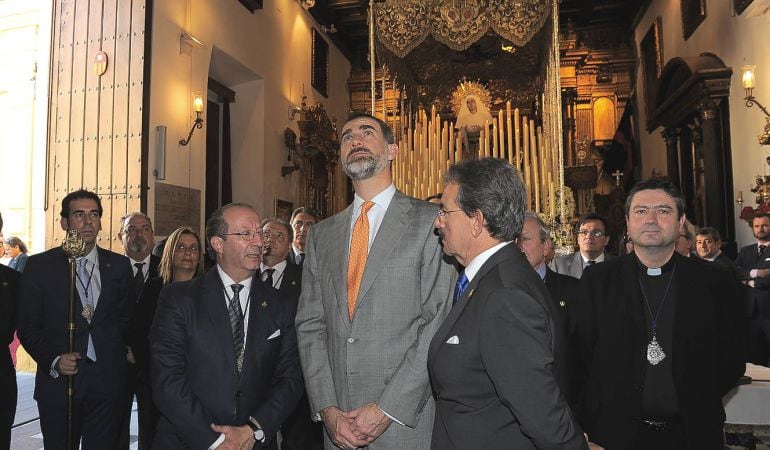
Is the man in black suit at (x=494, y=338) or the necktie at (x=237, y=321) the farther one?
the necktie at (x=237, y=321)

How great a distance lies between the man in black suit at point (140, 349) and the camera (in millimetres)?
3611

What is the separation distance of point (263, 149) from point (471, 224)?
8469 mm

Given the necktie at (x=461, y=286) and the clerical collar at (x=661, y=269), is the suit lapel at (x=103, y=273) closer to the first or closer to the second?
the necktie at (x=461, y=286)

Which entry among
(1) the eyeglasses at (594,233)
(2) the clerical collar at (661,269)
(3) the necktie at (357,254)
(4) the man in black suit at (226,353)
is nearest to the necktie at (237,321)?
(4) the man in black suit at (226,353)

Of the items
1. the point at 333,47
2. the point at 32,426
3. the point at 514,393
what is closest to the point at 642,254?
the point at 514,393

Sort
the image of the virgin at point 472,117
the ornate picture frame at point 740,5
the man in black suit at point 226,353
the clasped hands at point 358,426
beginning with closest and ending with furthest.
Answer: the clasped hands at point 358,426 < the man in black suit at point 226,353 < the ornate picture frame at point 740,5 < the image of the virgin at point 472,117

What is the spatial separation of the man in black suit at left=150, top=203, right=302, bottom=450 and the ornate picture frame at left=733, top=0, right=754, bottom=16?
726cm

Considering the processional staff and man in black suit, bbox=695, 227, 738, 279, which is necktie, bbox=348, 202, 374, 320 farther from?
man in black suit, bbox=695, 227, 738, 279

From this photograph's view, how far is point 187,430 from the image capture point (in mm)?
2221

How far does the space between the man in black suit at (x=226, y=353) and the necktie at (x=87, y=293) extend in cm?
96

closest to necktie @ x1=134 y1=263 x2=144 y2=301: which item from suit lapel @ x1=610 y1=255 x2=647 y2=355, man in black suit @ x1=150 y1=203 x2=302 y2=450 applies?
man in black suit @ x1=150 y1=203 x2=302 y2=450

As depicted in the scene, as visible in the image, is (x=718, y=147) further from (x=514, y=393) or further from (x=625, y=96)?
(x=514, y=393)

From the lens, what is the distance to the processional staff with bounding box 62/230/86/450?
2898 mm

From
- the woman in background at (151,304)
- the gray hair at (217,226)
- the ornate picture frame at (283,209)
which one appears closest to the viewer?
the gray hair at (217,226)
